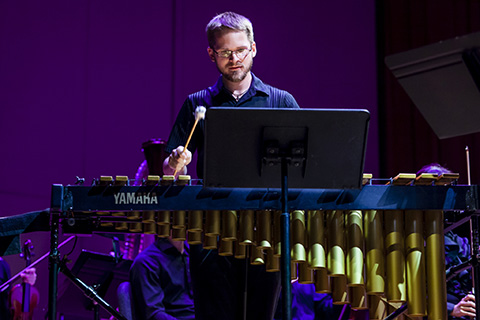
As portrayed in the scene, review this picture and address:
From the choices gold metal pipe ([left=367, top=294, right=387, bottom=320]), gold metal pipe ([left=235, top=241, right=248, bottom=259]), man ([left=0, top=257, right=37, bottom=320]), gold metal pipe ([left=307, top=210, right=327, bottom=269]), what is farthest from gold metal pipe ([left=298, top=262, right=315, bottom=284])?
man ([left=0, top=257, right=37, bottom=320])

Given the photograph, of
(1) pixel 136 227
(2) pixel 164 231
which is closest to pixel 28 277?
(1) pixel 136 227

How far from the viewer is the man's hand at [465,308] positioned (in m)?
4.16

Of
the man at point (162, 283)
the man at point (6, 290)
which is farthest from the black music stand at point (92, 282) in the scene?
the man at point (6, 290)

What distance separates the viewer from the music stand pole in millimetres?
2402

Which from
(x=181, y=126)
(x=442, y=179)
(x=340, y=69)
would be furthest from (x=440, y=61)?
(x=340, y=69)

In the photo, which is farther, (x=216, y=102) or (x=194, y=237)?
(x=216, y=102)

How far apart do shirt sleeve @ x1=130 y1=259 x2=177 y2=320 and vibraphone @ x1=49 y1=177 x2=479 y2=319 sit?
154cm

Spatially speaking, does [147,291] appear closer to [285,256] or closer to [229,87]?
[229,87]

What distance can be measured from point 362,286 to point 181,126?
1.13 m

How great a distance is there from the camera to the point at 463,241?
4.56 metres

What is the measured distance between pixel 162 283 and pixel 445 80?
9.14 ft

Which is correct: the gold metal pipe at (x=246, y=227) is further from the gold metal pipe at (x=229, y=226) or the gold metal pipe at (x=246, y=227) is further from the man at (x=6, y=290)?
the man at (x=6, y=290)

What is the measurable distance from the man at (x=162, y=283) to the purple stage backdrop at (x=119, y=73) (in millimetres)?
1784

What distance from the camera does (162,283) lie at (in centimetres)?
447
